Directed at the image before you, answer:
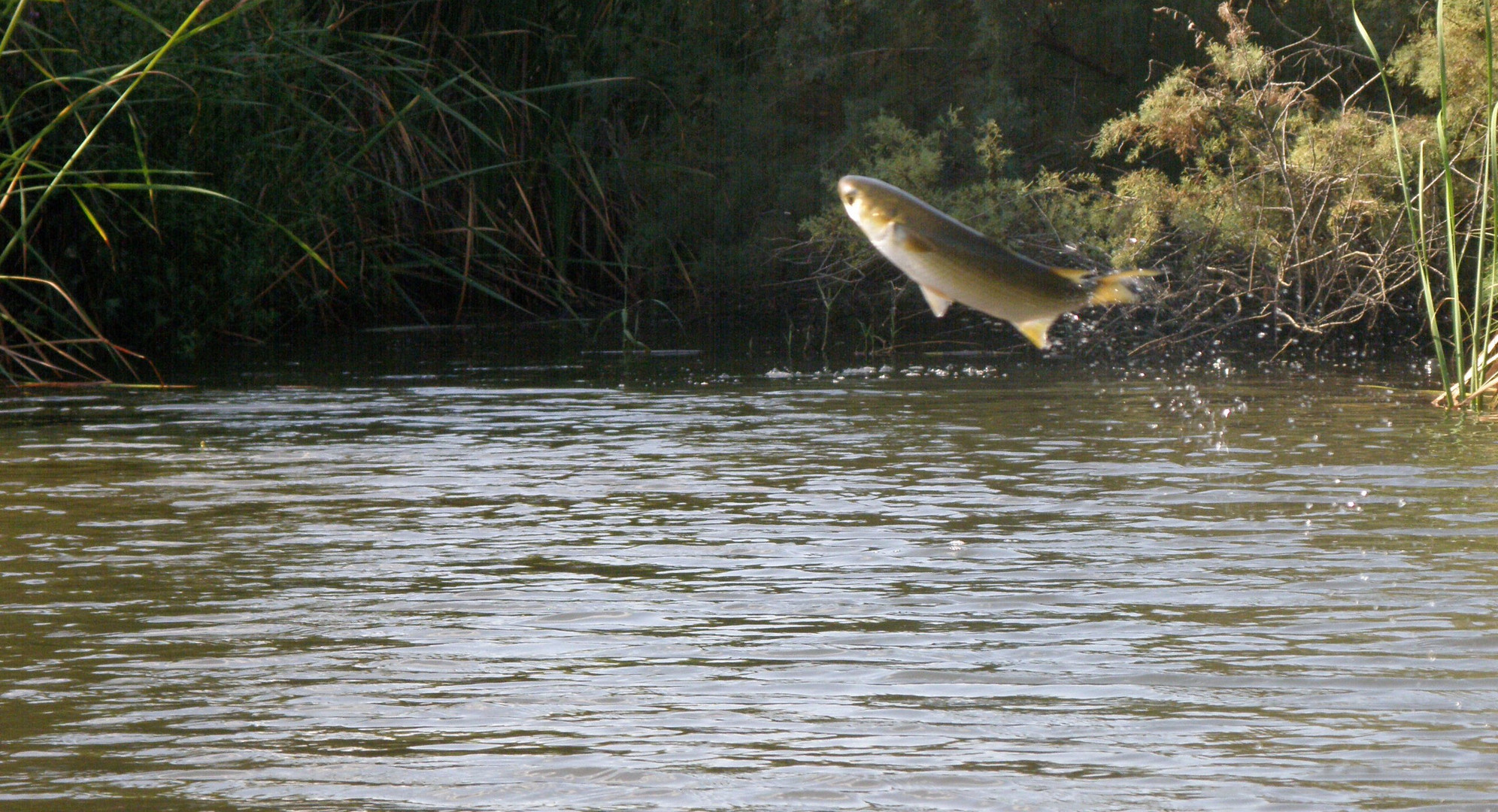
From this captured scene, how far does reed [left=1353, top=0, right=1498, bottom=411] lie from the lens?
8.84 m

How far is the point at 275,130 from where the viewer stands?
1447 cm

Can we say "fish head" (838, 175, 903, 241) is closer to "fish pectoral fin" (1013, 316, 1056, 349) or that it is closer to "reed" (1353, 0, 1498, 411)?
"fish pectoral fin" (1013, 316, 1056, 349)

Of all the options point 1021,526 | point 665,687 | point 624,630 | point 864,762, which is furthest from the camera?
point 1021,526

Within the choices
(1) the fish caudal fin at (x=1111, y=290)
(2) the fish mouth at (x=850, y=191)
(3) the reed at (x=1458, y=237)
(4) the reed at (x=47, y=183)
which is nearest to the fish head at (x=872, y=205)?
(2) the fish mouth at (x=850, y=191)

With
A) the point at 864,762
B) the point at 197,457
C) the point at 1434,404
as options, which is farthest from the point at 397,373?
the point at 864,762

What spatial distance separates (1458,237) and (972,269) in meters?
10.4

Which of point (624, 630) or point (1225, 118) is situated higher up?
point (1225, 118)

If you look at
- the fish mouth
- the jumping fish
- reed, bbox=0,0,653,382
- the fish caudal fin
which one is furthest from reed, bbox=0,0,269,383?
the fish caudal fin

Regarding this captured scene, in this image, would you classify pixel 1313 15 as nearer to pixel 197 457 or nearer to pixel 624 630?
pixel 197 457

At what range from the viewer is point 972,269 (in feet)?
16.6

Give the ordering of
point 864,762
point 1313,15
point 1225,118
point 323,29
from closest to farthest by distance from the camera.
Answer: point 864,762 < point 323,29 < point 1225,118 < point 1313,15

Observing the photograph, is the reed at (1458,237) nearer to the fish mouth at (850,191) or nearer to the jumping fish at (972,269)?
the jumping fish at (972,269)

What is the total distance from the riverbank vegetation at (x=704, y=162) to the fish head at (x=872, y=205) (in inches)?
213

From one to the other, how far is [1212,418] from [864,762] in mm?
6645
